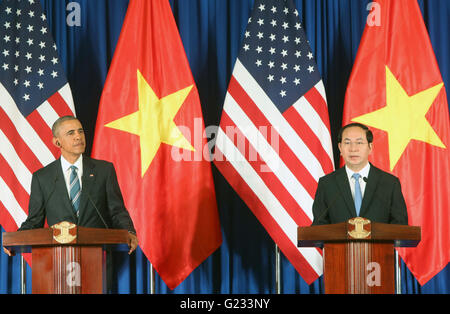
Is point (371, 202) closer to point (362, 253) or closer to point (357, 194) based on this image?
point (357, 194)

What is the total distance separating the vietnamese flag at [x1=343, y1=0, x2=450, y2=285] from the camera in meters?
5.50

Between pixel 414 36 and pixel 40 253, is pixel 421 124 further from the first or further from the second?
pixel 40 253

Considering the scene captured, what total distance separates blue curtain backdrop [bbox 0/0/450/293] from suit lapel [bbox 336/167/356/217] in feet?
5.38

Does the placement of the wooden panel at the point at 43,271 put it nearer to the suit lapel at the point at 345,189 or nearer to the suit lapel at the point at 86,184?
the suit lapel at the point at 86,184

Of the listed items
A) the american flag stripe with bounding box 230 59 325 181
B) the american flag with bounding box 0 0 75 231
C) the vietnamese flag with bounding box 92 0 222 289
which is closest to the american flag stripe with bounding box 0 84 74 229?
the american flag with bounding box 0 0 75 231

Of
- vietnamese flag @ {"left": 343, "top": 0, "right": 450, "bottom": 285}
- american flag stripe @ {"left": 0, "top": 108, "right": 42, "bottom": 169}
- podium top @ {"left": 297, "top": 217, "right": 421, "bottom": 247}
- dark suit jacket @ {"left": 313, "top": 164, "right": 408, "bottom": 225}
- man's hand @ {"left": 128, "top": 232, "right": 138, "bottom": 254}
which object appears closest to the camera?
podium top @ {"left": 297, "top": 217, "right": 421, "bottom": 247}

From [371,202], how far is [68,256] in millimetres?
1919

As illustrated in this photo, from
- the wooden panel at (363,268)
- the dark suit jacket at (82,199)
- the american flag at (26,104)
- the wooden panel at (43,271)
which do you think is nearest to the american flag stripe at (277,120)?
the american flag at (26,104)

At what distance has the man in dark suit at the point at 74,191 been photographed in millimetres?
4543

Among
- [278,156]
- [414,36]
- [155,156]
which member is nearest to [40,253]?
[155,156]

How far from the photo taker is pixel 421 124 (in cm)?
552

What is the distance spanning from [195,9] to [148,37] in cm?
72

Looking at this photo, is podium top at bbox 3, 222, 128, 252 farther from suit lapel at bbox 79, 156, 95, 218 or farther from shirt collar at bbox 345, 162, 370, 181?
shirt collar at bbox 345, 162, 370, 181

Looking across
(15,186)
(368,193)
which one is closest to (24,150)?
(15,186)
